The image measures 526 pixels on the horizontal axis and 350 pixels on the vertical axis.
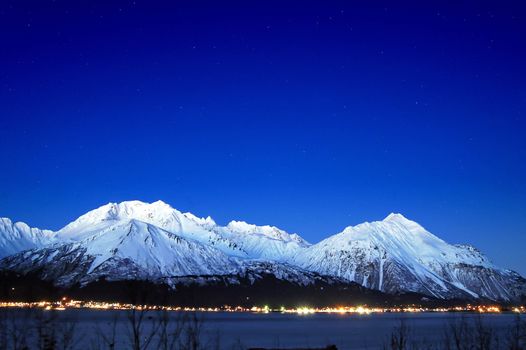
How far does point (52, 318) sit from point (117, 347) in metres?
76.5

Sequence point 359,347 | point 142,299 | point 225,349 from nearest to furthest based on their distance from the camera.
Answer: point 142,299
point 225,349
point 359,347

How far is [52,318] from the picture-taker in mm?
20203

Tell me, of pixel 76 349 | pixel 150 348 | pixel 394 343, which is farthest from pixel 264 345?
pixel 394 343

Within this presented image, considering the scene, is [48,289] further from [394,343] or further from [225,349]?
[225,349]

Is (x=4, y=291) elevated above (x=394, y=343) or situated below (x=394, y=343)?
above

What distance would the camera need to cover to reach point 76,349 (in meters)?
83.8

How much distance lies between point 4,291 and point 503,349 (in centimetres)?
7632

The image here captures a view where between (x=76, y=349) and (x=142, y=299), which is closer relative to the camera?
(x=142, y=299)

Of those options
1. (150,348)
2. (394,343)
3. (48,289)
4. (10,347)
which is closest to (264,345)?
(150,348)

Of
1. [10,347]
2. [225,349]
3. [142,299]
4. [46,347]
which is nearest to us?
[142,299]

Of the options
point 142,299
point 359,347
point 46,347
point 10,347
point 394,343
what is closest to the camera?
point 142,299

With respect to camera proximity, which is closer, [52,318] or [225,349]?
[52,318]

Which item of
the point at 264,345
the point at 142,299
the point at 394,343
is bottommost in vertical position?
the point at 264,345

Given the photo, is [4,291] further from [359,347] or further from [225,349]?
[359,347]
